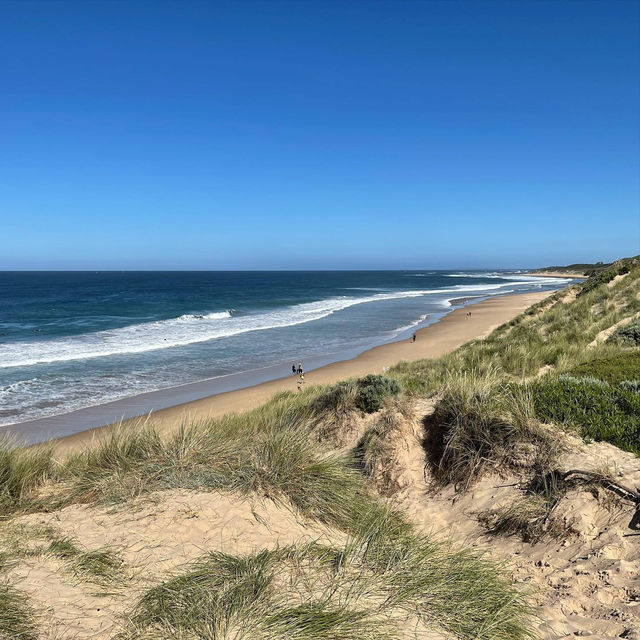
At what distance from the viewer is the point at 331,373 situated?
784 inches

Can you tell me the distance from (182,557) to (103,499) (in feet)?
4.80

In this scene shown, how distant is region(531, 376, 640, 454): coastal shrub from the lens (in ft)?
18.6

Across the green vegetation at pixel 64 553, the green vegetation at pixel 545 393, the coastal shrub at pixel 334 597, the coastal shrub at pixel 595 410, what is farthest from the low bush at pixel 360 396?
the green vegetation at pixel 64 553

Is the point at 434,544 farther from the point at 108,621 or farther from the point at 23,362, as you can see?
the point at 23,362

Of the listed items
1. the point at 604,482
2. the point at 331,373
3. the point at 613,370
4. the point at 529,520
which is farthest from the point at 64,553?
the point at 331,373

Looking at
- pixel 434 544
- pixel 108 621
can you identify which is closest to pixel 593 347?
pixel 434 544

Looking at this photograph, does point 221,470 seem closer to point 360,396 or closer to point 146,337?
point 360,396

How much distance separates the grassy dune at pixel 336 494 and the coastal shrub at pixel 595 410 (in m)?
0.02

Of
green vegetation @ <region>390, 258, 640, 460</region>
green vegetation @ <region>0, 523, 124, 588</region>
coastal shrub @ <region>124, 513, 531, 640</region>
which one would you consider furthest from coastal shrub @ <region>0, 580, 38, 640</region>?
green vegetation @ <region>390, 258, 640, 460</region>

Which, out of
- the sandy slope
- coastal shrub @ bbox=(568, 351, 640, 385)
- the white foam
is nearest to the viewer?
the sandy slope

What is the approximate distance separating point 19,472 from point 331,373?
15.1 metres

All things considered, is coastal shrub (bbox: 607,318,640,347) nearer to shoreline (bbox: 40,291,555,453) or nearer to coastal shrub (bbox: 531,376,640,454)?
coastal shrub (bbox: 531,376,640,454)

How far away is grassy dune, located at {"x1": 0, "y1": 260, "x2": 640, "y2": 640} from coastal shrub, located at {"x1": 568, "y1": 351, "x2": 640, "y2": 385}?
5cm

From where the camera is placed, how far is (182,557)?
3.86m
